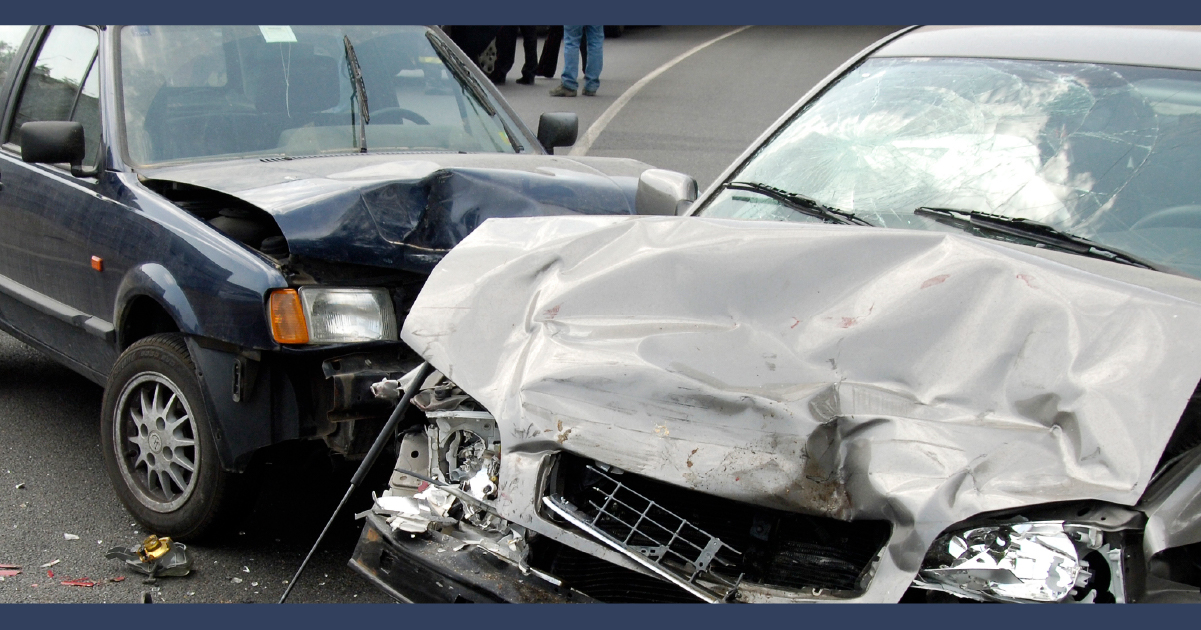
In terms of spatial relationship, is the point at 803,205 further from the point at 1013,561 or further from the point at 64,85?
the point at 64,85

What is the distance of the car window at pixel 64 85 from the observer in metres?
4.34

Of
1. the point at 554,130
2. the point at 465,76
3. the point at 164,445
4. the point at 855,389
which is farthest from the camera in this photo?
the point at 554,130

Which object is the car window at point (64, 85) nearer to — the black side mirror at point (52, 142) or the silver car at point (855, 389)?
the black side mirror at point (52, 142)

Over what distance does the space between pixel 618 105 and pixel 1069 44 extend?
10439 millimetres

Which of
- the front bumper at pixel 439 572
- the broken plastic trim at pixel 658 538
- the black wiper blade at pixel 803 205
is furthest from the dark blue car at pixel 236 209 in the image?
the broken plastic trim at pixel 658 538

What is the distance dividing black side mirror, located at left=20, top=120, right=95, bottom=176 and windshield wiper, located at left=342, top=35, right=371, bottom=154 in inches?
41.9

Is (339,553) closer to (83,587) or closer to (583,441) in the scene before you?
(83,587)

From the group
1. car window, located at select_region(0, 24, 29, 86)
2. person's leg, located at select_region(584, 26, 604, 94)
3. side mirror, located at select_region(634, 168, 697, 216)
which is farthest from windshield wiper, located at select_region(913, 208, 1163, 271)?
person's leg, located at select_region(584, 26, 604, 94)

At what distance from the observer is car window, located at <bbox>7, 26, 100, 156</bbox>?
4340 mm

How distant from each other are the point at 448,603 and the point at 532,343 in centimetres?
63

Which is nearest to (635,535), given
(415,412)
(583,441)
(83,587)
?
(583,441)

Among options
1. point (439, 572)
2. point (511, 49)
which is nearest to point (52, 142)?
point (439, 572)

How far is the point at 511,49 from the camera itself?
51.0ft

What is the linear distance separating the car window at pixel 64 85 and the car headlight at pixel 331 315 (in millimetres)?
1442
